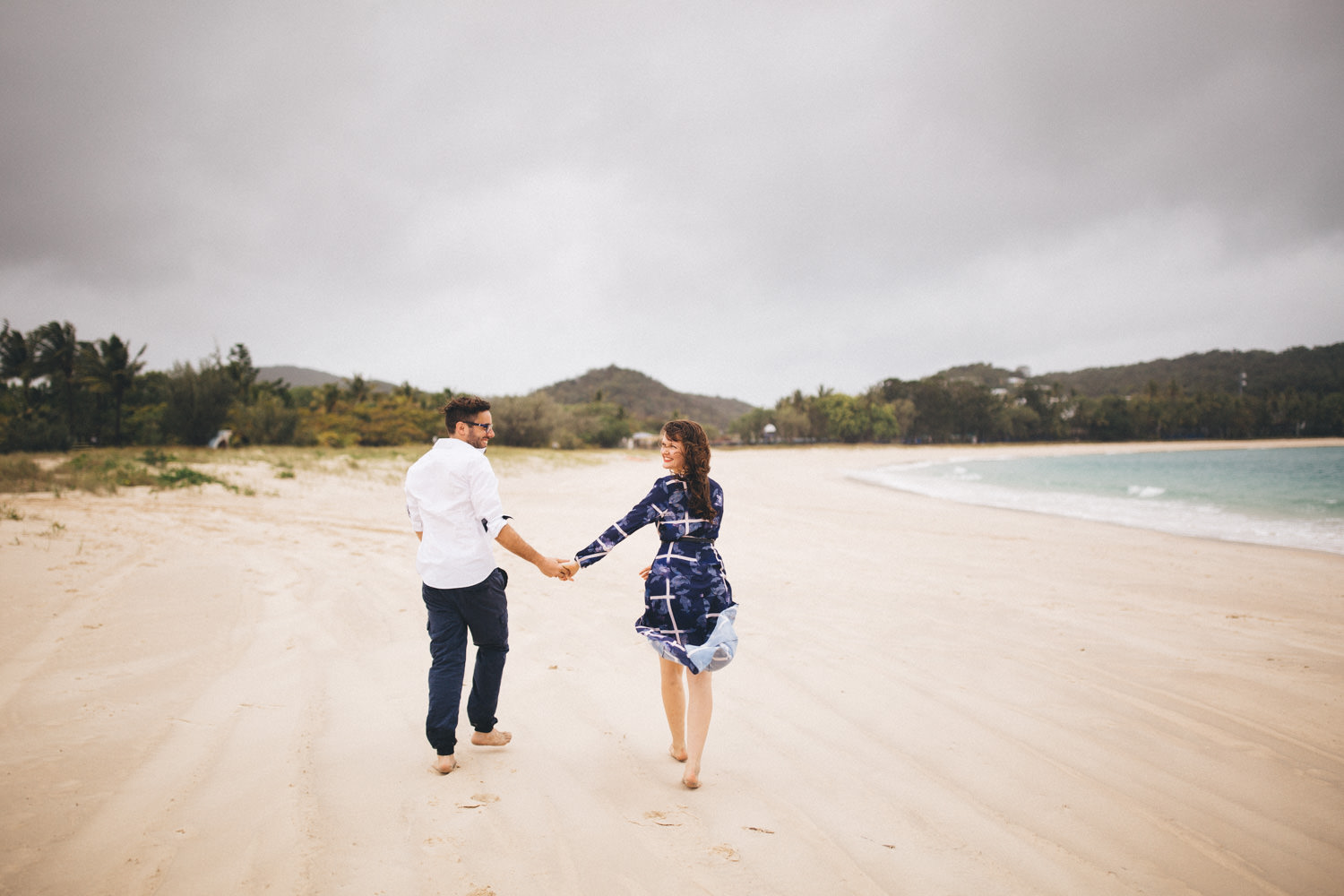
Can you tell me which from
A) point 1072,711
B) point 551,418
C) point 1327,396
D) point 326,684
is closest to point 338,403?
point 551,418

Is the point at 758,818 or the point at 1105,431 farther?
the point at 1105,431

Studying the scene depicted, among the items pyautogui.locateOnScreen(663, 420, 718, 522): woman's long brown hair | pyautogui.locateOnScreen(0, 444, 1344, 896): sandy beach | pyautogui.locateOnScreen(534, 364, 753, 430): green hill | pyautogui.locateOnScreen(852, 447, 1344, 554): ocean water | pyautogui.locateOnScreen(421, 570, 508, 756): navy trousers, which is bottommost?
pyautogui.locateOnScreen(852, 447, 1344, 554): ocean water

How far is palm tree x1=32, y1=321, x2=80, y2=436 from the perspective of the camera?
88.5 ft

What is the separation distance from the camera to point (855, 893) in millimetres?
2150

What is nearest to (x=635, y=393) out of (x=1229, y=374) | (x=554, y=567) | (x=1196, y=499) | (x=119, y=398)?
(x=1229, y=374)

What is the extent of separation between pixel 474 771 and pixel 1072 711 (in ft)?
12.0

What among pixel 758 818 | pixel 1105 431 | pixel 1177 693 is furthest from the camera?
pixel 1105 431

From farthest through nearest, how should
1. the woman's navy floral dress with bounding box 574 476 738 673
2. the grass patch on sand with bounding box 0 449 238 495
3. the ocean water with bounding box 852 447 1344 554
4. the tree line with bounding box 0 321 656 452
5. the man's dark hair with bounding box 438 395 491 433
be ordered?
1. the tree line with bounding box 0 321 656 452
2. the grass patch on sand with bounding box 0 449 238 495
3. the ocean water with bounding box 852 447 1344 554
4. the man's dark hair with bounding box 438 395 491 433
5. the woman's navy floral dress with bounding box 574 476 738 673

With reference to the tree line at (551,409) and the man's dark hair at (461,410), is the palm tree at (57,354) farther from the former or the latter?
the man's dark hair at (461,410)

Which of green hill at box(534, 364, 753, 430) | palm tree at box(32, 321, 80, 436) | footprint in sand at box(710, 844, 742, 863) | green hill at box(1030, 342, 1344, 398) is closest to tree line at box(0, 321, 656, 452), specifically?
palm tree at box(32, 321, 80, 436)

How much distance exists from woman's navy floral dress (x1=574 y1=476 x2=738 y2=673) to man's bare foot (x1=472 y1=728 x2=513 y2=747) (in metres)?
1.10

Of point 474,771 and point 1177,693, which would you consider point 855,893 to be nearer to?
point 474,771

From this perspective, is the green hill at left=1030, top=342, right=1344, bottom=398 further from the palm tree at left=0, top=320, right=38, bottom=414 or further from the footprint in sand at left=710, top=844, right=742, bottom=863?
the palm tree at left=0, top=320, right=38, bottom=414

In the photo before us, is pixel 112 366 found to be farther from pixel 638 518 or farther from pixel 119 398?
pixel 638 518
